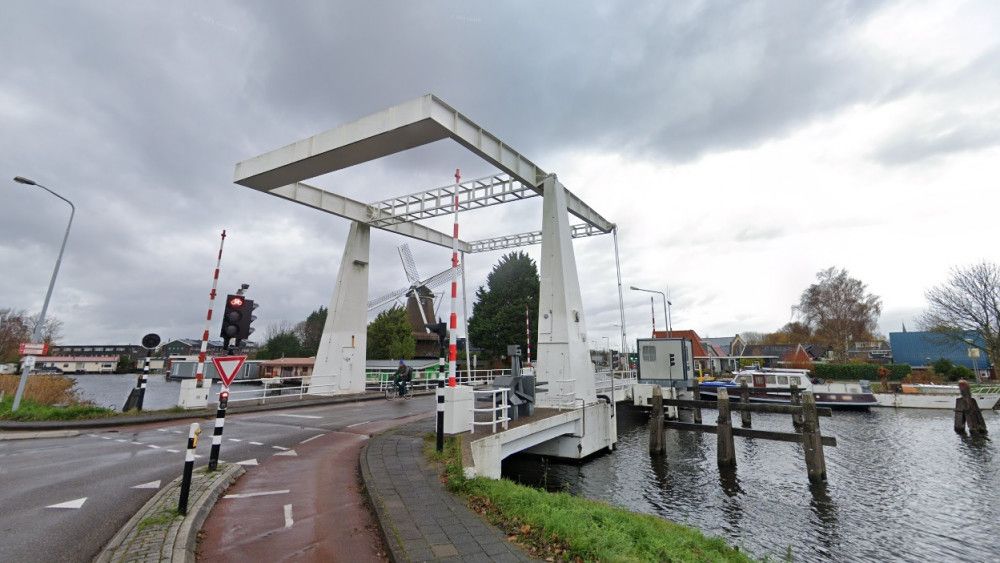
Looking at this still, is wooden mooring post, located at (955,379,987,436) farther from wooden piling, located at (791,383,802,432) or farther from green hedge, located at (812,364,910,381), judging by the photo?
green hedge, located at (812,364,910,381)

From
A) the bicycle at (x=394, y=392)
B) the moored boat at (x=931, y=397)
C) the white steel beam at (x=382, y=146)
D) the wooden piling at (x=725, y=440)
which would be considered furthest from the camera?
the moored boat at (x=931, y=397)

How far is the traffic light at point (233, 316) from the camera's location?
6566 millimetres

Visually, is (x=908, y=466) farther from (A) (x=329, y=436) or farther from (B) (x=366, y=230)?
(B) (x=366, y=230)

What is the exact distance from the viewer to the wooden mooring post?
20.1 m

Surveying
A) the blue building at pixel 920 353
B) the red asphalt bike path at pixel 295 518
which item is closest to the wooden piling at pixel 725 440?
the red asphalt bike path at pixel 295 518

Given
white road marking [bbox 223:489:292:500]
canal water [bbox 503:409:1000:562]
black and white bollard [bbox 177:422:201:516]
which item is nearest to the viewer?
black and white bollard [bbox 177:422:201:516]

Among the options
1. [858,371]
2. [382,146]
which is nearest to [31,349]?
[382,146]

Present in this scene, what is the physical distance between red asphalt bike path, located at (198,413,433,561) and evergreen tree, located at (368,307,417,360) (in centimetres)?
3980

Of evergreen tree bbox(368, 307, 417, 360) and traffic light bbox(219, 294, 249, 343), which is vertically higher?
evergreen tree bbox(368, 307, 417, 360)

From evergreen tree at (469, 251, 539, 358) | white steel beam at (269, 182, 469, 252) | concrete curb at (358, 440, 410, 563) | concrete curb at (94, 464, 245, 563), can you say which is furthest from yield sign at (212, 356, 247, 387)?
evergreen tree at (469, 251, 539, 358)

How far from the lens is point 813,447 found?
Result: 13.0 metres

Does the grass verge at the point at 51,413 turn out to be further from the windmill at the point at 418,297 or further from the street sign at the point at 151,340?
the windmill at the point at 418,297

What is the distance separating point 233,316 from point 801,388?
32.9 metres

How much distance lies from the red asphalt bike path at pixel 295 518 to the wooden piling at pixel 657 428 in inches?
474
